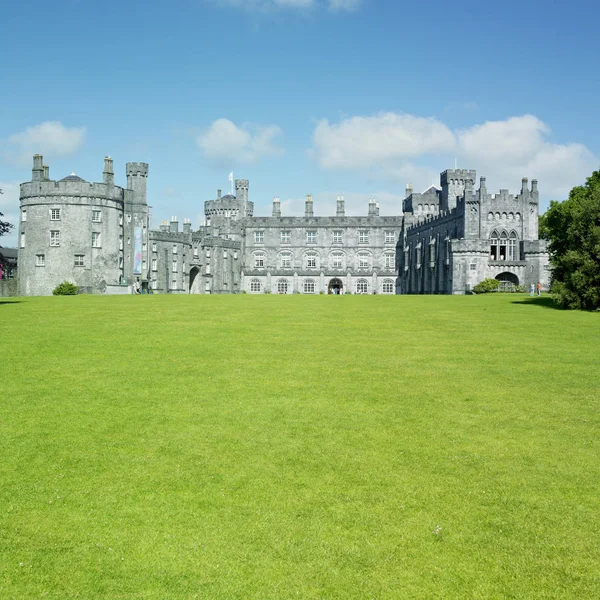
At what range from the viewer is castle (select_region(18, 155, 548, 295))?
2360 inches

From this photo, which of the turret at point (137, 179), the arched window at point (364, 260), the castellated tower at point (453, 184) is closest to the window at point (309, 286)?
the arched window at point (364, 260)

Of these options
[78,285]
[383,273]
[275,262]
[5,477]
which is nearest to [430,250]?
[383,273]

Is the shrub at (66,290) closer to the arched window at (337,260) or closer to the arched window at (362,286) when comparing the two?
the arched window at (337,260)

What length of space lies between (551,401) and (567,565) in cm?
594

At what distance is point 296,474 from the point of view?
804cm

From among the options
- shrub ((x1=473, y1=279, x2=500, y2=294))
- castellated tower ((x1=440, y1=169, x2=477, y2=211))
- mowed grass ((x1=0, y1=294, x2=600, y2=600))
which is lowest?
mowed grass ((x1=0, y1=294, x2=600, y2=600))

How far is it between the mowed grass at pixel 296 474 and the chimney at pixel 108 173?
49.3 meters

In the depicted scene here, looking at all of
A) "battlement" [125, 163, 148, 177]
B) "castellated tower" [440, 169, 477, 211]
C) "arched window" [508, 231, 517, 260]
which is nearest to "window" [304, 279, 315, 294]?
"castellated tower" [440, 169, 477, 211]

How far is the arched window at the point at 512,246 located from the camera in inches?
2554

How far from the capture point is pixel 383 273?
92.4m

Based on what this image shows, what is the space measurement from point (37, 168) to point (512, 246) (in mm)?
48601

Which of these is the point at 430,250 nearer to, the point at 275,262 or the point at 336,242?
the point at 336,242

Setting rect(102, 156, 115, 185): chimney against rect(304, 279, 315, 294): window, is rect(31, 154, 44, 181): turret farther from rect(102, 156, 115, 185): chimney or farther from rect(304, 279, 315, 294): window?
rect(304, 279, 315, 294): window

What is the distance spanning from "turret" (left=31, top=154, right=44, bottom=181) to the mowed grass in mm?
50485
